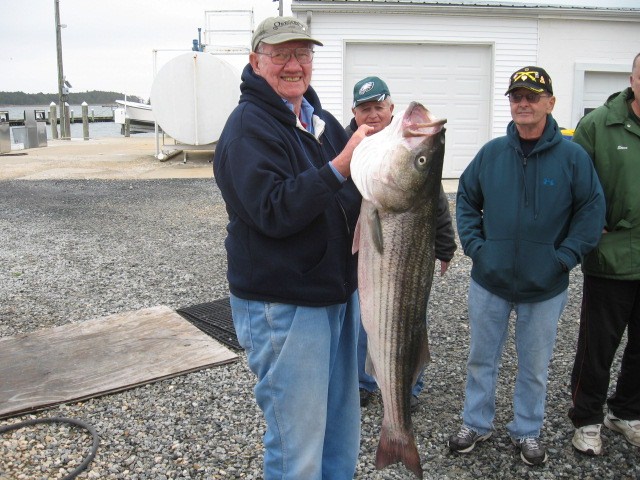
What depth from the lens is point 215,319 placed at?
579 cm

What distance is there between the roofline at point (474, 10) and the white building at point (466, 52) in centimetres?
2

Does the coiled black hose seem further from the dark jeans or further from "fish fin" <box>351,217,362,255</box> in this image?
the dark jeans

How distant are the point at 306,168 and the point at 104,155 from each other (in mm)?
21102

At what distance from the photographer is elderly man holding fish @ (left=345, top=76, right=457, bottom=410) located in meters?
4.07

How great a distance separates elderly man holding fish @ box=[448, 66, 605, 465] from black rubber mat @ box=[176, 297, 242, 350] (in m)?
2.27

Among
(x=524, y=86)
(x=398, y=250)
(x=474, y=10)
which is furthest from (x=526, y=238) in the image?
(x=474, y=10)

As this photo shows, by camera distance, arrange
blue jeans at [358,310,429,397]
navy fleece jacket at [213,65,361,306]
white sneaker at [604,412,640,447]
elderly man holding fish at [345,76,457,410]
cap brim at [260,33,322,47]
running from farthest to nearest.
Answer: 1. blue jeans at [358,310,429,397]
2. elderly man holding fish at [345,76,457,410]
3. white sneaker at [604,412,640,447]
4. cap brim at [260,33,322,47]
5. navy fleece jacket at [213,65,361,306]

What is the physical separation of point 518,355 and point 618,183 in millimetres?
1153

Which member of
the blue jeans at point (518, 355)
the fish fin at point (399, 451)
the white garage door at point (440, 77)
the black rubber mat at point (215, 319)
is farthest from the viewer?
the white garage door at point (440, 77)

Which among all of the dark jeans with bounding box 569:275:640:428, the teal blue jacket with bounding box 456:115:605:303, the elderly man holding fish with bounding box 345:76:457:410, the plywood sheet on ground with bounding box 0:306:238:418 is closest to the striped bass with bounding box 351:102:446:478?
the teal blue jacket with bounding box 456:115:605:303

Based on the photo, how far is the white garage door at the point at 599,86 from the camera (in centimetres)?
1468

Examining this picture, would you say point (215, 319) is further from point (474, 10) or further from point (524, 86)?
point (474, 10)

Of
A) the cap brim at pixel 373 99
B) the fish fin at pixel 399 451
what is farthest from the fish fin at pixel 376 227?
the cap brim at pixel 373 99

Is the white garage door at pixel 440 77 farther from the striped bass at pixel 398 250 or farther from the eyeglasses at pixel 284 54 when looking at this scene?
the striped bass at pixel 398 250
